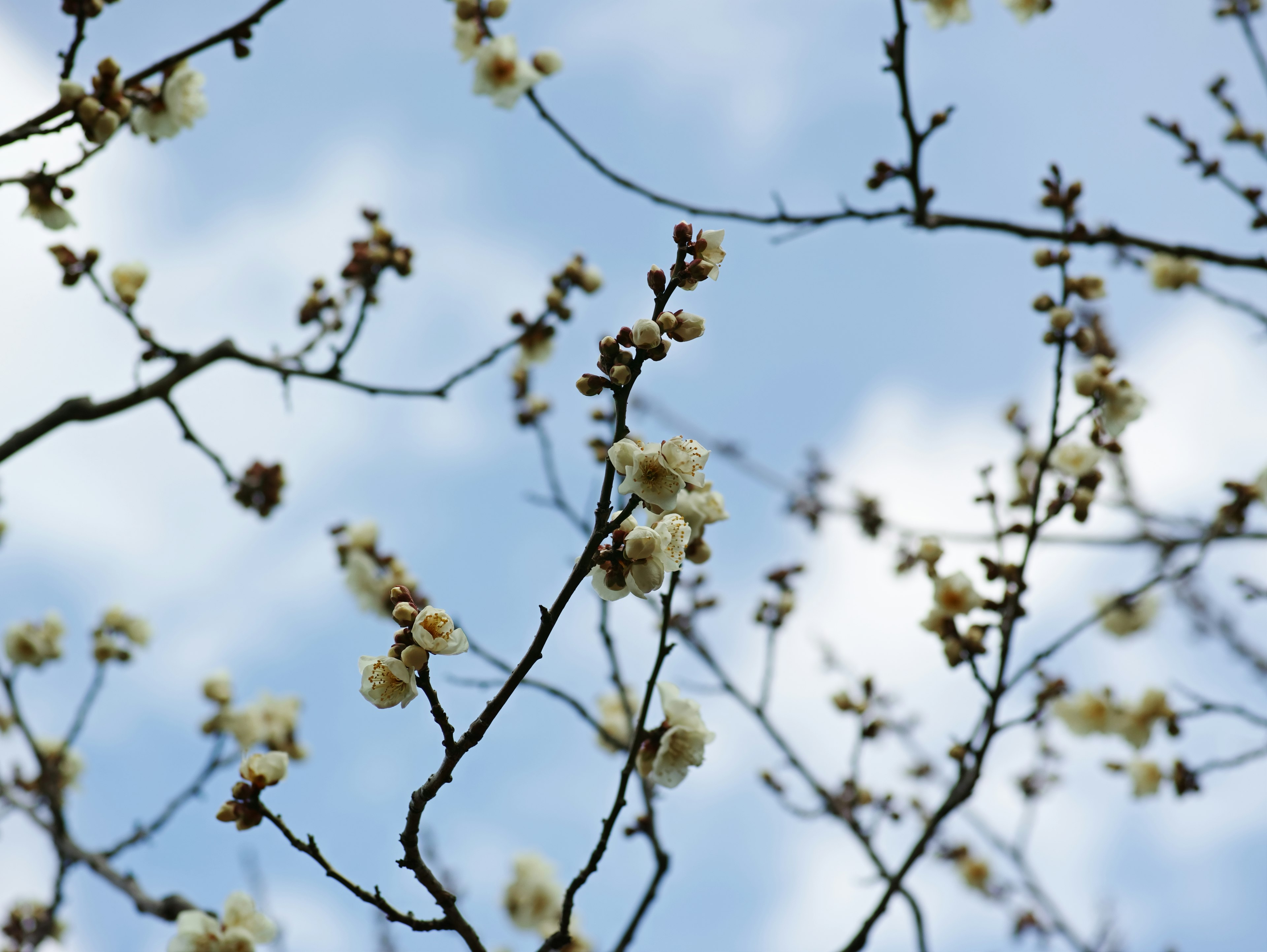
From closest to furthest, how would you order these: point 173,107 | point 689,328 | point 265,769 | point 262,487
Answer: point 689,328 < point 265,769 < point 173,107 < point 262,487

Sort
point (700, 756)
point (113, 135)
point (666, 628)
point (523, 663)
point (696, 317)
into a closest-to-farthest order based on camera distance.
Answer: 1. point (523, 663)
2. point (696, 317)
3. point (666, 628)
4. point (700, 756)
5. point (113, 135)

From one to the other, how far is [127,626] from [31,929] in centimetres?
143

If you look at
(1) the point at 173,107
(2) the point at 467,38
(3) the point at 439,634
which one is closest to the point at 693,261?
(3) the point at 439,634

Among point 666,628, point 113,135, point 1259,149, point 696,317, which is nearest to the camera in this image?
point 696,317

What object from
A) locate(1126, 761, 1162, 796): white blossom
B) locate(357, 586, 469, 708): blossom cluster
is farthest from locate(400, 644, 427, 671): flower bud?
locate(1126, 761, 1162, 796): white blossom

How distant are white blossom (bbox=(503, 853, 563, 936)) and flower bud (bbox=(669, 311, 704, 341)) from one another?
12.7 ft

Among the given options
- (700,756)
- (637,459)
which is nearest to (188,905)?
(700,756)

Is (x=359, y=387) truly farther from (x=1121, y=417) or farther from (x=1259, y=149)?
(x=1259, y=149)

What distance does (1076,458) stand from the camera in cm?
302

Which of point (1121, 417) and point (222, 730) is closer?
point (1121, 417)

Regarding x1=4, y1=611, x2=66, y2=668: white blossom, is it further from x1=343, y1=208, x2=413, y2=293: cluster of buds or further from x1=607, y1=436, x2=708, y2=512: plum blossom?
x1=607, y1=436, x2=708, y2=512: plum blossom

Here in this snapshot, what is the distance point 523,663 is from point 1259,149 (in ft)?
13.9

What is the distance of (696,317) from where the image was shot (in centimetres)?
158

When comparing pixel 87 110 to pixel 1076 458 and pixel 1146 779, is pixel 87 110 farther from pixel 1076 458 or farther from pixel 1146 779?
pixel 1146 779
